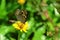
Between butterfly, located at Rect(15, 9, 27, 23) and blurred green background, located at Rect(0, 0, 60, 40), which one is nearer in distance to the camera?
butterfly, located at Rect(15, 9, 27, 23)

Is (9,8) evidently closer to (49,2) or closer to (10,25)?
(10,25)

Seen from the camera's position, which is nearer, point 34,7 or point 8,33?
point 8,33

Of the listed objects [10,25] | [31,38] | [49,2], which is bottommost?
[31,38]

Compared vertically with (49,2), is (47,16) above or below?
below

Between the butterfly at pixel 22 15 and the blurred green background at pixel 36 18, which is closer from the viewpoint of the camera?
the butterfly at pixel 22 15

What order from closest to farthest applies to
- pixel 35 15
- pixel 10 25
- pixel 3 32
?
1. pixel 3 32
2. pixel 10 25
3. pixel 35 15

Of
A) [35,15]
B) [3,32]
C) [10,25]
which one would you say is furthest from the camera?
[35,15]

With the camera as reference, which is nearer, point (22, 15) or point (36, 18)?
point (22, 15)

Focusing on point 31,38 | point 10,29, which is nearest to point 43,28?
point 31,38
